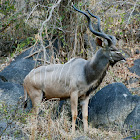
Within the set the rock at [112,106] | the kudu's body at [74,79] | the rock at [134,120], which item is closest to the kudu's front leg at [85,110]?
the kudu's body at [74,79]

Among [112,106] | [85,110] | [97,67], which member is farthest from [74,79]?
[112,106]

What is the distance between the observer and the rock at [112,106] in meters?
4.45

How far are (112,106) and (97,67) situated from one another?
66 cm

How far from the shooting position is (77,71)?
457cm

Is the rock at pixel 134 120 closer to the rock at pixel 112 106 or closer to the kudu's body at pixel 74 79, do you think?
the rock at pixel 112 106

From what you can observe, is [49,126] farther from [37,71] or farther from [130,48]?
[130,48]

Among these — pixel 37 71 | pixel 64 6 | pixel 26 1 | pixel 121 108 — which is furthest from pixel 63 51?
pixel 121 108

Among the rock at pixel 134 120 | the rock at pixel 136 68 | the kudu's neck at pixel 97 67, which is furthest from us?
the rock at pixel 136 68

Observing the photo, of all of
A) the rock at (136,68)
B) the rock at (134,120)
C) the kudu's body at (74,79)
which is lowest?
the rock at (134,120)

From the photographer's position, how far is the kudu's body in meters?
4.42

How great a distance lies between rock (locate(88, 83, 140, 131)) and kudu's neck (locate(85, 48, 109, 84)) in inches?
17.3

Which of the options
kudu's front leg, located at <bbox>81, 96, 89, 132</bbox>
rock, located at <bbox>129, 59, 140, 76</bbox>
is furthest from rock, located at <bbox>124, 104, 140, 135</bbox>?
rock, located at <bbox>129, 59, 140, 76</bbox>

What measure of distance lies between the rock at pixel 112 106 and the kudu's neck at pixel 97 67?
1.44 feet

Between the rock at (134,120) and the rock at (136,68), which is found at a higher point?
the rock at (136,68)
